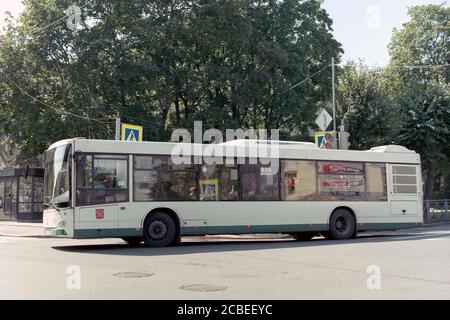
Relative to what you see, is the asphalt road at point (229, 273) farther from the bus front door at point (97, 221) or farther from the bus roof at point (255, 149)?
the bus roof at point (255, 149)

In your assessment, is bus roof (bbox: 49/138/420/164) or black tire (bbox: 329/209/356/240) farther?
black tire (bbox: 329/209/356/240)

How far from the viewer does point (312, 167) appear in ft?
60.0

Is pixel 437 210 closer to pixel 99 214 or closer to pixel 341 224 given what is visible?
pixel 341 224

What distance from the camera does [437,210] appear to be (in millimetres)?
32750

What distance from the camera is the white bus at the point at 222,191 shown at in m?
15.0

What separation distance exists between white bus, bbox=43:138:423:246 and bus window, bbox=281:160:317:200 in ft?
0.11

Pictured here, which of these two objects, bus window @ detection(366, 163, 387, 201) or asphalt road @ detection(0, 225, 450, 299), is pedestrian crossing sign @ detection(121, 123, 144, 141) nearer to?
asphalt road @ detection(0, 225, 450, 299)

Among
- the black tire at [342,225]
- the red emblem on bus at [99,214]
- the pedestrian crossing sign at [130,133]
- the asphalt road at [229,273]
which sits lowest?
the asphalt road at [229,273]

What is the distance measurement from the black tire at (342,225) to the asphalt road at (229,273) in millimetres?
3412

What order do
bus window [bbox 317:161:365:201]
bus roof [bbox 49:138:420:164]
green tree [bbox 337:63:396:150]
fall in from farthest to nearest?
green tree [bbox 337:63:396:150], bus window [bbox 317:161:365:201], bus roof [bbox 49:138:420:164]

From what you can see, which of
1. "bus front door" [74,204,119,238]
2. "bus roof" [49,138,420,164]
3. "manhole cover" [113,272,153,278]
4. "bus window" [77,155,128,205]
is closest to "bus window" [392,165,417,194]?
"bus roof" [49,138,420,164]

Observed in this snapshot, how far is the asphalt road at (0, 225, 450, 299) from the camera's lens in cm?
805

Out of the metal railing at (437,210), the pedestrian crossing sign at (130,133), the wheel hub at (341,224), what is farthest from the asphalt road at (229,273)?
the metal railing at (437,210)
